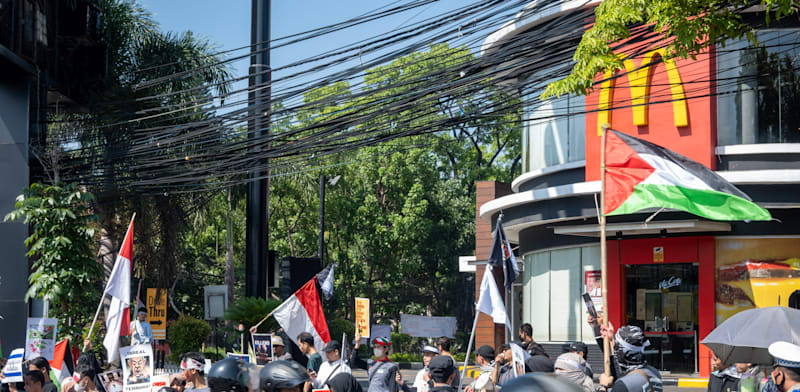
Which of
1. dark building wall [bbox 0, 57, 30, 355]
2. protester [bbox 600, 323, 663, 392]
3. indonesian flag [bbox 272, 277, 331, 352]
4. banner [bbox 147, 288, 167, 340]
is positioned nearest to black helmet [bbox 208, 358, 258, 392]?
protester [bbox 600, 323, 663, 392]

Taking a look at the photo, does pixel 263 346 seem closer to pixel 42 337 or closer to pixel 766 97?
pixel 42 337

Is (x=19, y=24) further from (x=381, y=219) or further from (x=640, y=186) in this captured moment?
(x=381, y=219)

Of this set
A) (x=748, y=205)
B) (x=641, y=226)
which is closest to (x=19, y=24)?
(x=641, y=226)

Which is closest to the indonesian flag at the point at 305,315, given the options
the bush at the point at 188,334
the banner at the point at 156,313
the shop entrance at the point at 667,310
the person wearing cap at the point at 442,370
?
the person wearing cap at the point at 442,370

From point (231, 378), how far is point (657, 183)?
7914 mm

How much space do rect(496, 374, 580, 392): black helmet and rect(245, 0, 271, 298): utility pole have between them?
13.8m

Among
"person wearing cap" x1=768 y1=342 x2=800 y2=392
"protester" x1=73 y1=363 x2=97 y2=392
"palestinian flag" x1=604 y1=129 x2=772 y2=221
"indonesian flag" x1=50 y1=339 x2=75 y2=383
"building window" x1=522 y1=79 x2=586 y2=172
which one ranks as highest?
"building window" x1=522 y1=79 x2=586 y2=172

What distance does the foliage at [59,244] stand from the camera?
16703 millimetres

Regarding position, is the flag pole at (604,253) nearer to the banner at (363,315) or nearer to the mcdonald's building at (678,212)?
the mcdonald's building at (678,212)

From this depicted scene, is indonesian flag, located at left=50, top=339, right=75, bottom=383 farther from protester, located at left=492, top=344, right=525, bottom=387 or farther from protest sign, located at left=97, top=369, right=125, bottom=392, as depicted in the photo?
protester, located at left=492, top=344, right=525, bottom=387

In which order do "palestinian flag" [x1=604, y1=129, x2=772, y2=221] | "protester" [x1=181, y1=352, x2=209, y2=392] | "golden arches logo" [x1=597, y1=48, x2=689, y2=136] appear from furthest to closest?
"golden arches logo" [x1=597, y1=48, x2=689, y2=136], "palestinian flag" [x1=604, y1=129, x2=772, y2=221], "protester" [x1=181, y1=352, x2=209, y2=392]

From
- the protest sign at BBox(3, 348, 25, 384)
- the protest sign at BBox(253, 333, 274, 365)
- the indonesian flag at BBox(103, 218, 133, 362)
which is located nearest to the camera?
the protest sign at BBox(3, 348, 25, 384)

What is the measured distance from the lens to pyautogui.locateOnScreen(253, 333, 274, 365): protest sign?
614 inches

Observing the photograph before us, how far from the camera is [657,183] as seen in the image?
11.9 m
